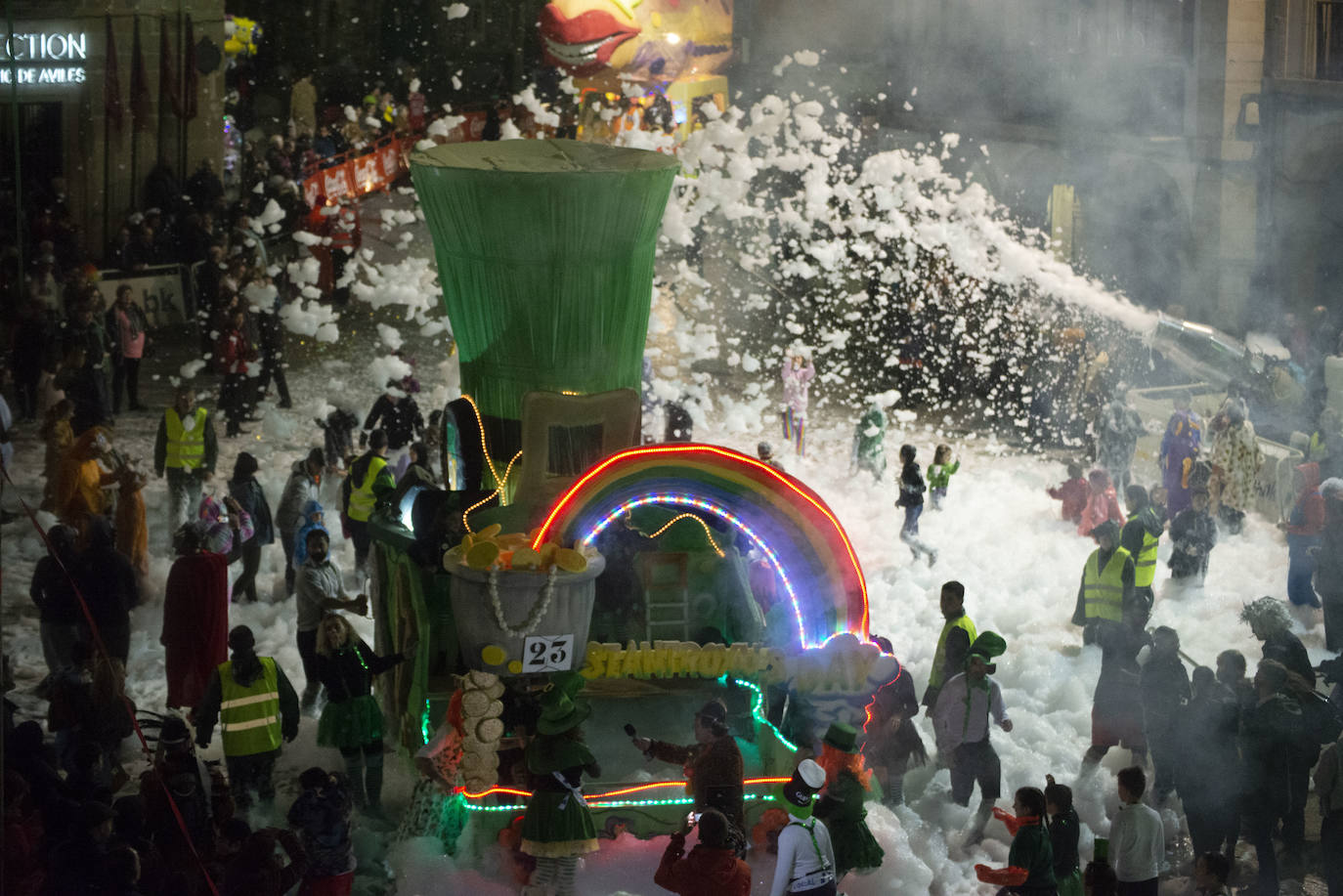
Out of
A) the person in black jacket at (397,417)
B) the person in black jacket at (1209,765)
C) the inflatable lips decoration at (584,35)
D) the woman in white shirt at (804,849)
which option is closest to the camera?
the woman in white shirt at (804,849)

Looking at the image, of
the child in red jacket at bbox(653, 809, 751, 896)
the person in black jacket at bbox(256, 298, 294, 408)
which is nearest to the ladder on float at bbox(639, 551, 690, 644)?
the child in red jacket at bbox(653, 809, 751, 896)

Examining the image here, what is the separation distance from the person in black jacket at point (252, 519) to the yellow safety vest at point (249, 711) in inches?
109

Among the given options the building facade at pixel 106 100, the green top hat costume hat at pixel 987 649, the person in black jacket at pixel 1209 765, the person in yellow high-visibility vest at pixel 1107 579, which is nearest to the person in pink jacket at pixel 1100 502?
the person in yellow high-visibility vest at pixel 1107 579

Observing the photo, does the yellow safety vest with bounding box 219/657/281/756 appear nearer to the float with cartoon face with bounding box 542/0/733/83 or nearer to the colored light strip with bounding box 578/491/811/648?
the colored light strip with bounding box 578/491/811/648

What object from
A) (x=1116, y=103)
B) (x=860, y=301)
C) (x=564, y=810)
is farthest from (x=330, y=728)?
(x=1116, y=103)

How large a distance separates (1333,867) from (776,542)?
10.6ft

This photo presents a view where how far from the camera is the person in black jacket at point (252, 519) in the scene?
1091 cm

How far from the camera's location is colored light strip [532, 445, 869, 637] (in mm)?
8312

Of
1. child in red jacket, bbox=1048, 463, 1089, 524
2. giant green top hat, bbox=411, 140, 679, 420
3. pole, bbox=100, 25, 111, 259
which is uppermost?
pole, bbox=100, 25, 111, 259

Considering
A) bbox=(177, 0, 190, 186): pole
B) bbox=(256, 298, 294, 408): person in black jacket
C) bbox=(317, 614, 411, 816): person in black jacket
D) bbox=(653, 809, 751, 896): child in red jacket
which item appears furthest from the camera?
bbox=(177, 0, 190, 186): pole

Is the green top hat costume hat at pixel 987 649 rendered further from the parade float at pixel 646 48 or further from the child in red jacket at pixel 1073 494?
the parade float at pixel 646 48

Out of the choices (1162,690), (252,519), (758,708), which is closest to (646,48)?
(252,519)

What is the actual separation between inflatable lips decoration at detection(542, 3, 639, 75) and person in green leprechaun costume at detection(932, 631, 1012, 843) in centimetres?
1960

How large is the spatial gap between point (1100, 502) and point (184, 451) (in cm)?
740
